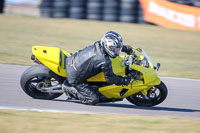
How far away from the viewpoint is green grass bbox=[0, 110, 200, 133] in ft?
14.0

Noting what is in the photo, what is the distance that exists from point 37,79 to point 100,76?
1.06m

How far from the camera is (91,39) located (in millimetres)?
13945

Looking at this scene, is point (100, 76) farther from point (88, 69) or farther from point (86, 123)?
point (86, 123)

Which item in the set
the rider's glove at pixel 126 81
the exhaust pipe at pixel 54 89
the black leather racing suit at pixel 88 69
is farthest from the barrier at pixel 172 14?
the exhaust pipe at pixel 54 89

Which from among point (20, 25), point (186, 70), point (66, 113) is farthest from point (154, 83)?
point (20, 25)

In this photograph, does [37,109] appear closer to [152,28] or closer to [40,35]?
[40,35]

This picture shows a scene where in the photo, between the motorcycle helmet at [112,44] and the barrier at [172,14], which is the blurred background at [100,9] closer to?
the barrier at [172,14]

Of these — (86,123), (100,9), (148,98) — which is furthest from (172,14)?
(86,123)

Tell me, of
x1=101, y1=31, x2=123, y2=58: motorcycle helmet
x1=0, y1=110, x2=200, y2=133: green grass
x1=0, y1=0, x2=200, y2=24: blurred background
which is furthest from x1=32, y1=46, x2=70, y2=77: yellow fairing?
x1=0, y1=0, x2=200, y2=24: blurred background

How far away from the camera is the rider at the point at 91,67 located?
5477mm

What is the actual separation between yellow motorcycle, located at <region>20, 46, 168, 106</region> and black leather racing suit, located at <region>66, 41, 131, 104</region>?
126 mm

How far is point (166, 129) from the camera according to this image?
4500 millimetres

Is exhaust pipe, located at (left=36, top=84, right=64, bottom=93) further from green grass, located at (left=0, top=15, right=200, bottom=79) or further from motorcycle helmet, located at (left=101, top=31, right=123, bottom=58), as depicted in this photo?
green grass, located at (left=0, top=15, right=200, bottom=79)

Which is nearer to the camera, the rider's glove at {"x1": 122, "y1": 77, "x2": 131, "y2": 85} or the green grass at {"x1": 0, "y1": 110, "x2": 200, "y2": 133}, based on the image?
the green grass at {"x1": 0, "y1": 110, "x2": 200, "y2": 133}
